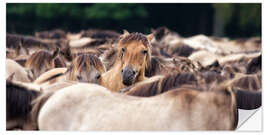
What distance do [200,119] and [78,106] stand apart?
89 centimetres

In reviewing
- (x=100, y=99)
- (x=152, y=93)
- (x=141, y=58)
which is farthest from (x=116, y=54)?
(x=100, y=99)

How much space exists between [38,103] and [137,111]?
31.0 inches

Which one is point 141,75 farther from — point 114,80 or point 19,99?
point 19,99

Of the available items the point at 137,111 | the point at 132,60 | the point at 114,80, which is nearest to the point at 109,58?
the point at 114,80

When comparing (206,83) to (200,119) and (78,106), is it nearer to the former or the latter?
(200,119)

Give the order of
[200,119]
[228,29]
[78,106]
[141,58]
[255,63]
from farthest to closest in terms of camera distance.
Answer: [228,29] → [255,63] → [141,58] → [78,106] → [200,119]

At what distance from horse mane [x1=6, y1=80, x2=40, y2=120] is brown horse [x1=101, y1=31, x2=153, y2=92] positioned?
105 cm

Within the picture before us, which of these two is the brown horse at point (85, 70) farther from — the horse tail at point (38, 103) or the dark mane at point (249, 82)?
the dark mane at point (249, 82)

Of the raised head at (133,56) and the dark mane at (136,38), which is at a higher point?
the dark mane at (136,38)

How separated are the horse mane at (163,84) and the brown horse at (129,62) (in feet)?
1.26

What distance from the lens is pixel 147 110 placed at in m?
2.85

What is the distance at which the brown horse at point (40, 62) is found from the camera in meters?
5.15

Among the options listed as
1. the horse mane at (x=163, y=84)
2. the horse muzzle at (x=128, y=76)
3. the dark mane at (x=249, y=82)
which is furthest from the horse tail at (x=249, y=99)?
the horse muzzle at (x=128, y=76)

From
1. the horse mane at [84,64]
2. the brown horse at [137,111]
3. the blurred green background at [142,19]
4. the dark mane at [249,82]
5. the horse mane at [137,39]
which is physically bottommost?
the brown horse at [137,111]
